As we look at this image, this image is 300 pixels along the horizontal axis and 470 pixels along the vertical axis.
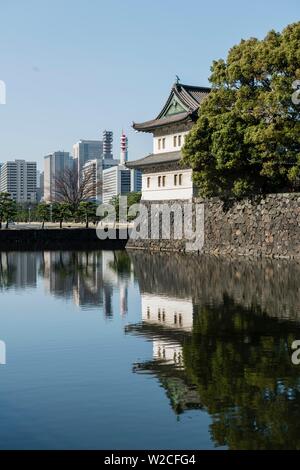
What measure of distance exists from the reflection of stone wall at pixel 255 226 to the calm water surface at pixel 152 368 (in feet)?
46.1

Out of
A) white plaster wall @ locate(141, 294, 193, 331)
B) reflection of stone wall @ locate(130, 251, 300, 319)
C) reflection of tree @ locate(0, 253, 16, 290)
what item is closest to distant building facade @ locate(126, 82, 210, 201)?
reflection of stone wall @ locate(130, 251, 300, 319)

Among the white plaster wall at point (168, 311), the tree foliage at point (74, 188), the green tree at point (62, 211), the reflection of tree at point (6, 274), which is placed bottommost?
the white plaster wall at point (168, 311)

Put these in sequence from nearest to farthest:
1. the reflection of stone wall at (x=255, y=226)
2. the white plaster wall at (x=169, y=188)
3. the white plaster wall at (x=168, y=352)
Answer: the white plaster wall at (x=168, y=352) < the reflection of stone wall at (x=255, y=226) < the white plaster wall at (x=169, y=188)

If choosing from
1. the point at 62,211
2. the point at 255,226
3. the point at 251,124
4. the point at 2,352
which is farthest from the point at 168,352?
the point at 62,211

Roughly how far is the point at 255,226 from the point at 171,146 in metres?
13.0

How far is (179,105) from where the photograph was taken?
49.4m

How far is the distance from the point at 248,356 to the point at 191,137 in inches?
1135

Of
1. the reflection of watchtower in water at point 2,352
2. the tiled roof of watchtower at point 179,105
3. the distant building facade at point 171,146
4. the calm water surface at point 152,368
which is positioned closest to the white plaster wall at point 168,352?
the calm water surface at point 152,368

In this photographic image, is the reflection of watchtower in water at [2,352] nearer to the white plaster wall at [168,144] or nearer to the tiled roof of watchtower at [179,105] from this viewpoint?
the tiled roof of watchtower at [179,105]

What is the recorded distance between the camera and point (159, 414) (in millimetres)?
9016

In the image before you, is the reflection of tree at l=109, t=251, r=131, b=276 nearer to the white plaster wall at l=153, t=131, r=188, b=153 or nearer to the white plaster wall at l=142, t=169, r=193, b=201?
the white plaster wall at l=142, t=169, r=193, b=201

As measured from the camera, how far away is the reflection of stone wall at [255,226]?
37750mm

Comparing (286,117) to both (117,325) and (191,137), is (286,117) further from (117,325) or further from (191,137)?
(117,325)
